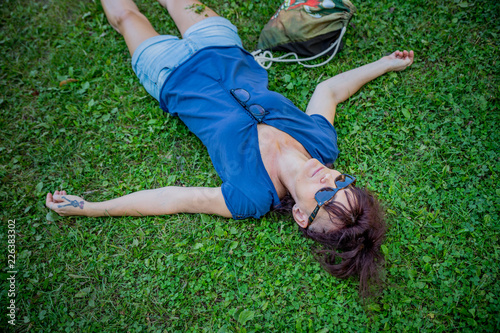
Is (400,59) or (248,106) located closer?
(248,106)

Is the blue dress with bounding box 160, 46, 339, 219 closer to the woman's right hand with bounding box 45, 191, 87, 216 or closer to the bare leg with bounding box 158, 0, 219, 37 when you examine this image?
the bare leg with bounding box 158, 0, 219, 37

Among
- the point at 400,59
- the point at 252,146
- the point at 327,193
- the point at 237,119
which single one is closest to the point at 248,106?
the point at 237,119

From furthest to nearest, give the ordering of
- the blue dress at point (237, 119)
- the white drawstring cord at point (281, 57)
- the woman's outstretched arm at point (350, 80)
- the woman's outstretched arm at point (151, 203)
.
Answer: the white drawstring cord at point (281, 57) → the woman's outstretched arm at point (350, 80) → the woman's outstretched arm at point (151, 203) → the blue dress at point (237, 119)

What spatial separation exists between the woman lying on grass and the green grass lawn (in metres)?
0.23

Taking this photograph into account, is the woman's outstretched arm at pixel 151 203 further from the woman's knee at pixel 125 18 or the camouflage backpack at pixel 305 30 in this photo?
the woman's knee at pixel 125 18

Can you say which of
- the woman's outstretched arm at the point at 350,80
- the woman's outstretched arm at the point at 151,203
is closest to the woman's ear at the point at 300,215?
the woman's outstretched arm at the point at 151,203

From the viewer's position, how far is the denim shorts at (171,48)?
3715 millimetres

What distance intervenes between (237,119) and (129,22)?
218 cm

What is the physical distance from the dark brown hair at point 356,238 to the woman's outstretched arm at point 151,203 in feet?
3.40

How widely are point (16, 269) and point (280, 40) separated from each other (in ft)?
13.2

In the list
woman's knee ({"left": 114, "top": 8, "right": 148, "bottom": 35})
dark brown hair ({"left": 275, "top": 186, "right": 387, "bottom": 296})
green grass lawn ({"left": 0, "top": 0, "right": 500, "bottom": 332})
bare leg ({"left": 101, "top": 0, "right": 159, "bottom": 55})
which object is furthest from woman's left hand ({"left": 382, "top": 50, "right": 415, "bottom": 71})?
woman's knee ({"left": 114, "top": 8, "right": 148, "bottom": 35})

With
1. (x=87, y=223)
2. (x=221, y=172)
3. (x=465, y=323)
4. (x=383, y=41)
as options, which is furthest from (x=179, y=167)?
(x=465, y=323)

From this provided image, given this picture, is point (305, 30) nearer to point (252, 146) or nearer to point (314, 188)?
point (252, 146)

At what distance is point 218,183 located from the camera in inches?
149
